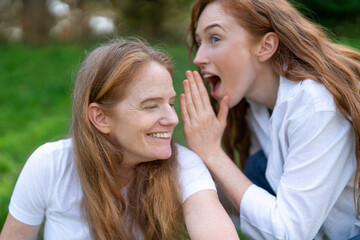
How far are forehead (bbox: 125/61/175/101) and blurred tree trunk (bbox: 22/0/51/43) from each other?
328 inches

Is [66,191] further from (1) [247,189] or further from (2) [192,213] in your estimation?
(1) [247,189]

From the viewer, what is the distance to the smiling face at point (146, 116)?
2.16 metres

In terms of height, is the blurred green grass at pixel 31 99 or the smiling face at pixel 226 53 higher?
the smiling face at pixel 226 53

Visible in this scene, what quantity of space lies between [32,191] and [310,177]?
4.85 feet

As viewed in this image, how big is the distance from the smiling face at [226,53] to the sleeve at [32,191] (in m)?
1.18

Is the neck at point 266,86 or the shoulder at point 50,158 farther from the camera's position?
the neck at point 266,86

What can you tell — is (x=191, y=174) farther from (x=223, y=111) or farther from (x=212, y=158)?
(x=223, y=111)

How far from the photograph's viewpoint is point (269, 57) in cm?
256

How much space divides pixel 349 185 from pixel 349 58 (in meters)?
0.76

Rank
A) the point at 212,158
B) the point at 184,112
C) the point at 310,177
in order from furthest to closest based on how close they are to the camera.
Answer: the point at 184,112 < the point at 212,158 < the point at 310,177

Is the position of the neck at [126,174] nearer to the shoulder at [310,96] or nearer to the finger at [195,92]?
the finger at [195,92]

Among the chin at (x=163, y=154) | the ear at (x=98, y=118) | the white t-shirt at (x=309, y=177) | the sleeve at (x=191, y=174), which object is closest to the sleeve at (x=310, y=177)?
the white t-shirt at (x=309, y=177)

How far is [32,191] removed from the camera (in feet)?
7.21

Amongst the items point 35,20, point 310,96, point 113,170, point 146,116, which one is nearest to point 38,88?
point 35,20
